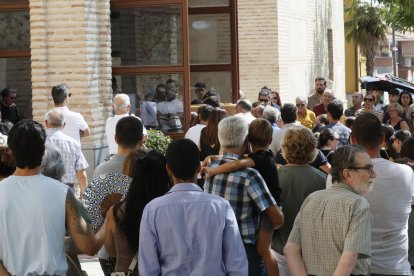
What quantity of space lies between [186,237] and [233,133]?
6.63ft

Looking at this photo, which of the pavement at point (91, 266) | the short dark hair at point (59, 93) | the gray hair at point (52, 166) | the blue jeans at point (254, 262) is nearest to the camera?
the gray hair at point (52, 166)

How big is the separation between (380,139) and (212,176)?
1248 mm

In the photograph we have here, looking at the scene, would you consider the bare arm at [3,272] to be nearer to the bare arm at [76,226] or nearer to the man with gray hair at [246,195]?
the bare arm at [76,226]

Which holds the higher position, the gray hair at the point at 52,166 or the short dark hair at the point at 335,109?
the short dark hair at the point at 335,109

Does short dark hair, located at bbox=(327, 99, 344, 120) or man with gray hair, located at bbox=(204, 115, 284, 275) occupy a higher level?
short dark hair, located at bbox=(327, 99, 344, 120)

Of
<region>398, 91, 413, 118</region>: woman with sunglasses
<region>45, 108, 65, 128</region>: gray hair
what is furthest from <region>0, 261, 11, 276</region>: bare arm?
<region>398, 91, 413, 118</region>: woman with sunglasses

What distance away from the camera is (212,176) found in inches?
285

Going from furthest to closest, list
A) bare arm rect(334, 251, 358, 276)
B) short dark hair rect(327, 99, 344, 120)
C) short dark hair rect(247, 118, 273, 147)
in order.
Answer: short dark hair rect(327, 99, 344, 120) → short dark hair rect(247, 118, 273, 147) → bare arm rect(334, 251, 358, 276)

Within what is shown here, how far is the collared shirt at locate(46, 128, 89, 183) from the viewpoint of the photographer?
34.6 feet

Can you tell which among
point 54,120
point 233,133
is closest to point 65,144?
point 54,120

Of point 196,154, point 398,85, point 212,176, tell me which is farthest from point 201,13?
point 196,154

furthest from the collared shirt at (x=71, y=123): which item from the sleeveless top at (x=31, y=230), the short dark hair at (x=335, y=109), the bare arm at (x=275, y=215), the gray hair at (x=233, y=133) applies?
the sleeveless top at (x=31, y=230)

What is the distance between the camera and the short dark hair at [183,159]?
564cm

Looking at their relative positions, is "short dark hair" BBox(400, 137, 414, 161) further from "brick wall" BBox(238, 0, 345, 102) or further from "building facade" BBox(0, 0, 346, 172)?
"brick wall" BBox(238, 0, 345, 102)
